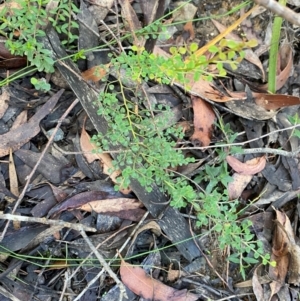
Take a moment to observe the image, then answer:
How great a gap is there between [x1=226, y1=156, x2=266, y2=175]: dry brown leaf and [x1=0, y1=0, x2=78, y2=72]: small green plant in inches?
29.8

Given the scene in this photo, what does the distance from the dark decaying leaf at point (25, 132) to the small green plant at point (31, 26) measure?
0.16 meters

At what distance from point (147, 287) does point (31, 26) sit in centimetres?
100

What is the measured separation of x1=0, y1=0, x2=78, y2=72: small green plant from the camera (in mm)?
1380

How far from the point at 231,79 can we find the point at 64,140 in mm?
707

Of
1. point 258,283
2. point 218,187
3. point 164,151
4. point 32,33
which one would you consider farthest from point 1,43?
point 258,283

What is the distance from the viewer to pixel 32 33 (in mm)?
1415

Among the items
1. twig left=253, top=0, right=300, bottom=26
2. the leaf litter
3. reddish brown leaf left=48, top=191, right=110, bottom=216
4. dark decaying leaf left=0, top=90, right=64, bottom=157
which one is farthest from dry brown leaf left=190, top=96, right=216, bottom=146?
twig left=253, top=0, right=300, bottom=26

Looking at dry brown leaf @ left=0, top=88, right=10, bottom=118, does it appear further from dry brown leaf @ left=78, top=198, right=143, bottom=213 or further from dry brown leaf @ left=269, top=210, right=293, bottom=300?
dry brown leaf @ left=269, top=210, right=293, bottom=300

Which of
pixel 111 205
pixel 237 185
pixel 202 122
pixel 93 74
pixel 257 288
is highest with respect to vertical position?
pixel 93 74

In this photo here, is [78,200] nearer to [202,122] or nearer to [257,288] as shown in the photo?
[202,122]

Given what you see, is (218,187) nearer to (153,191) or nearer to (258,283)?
(153,191)

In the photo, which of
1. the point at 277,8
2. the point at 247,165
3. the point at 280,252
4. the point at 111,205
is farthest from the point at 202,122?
A: the point at 277,8

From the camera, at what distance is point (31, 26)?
4.61 feet

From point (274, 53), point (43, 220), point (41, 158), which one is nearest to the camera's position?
point (43, 220)
